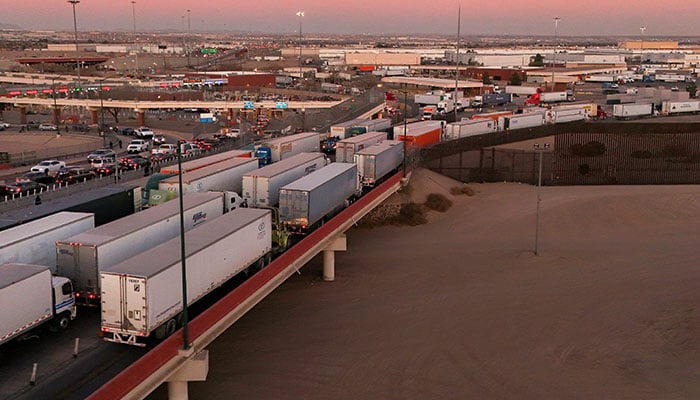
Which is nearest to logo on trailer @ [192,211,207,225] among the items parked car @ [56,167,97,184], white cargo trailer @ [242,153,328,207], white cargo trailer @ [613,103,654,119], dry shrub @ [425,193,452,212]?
white cargo trailer @ [242,153,328,207]

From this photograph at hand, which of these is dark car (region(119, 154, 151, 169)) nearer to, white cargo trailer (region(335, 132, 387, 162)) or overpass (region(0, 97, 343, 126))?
white cargo trailer (region(335, 132, 387, 162))

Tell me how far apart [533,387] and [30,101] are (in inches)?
2721

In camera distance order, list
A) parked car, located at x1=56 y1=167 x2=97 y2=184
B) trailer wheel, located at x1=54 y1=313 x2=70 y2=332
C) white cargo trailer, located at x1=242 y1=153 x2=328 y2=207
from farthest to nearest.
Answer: parked car, located at x1=56 y1=167 x2=97 y2=184 → white cargo trailer, located at x1=242 y1=153 x2=328 y2=207 → trailer wheel, located at x1=54 y1=313 x2=70 y2=332

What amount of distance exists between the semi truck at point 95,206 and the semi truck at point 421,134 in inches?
856

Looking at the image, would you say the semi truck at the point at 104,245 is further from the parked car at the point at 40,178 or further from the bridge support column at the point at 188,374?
the parked car at the point at 40,178

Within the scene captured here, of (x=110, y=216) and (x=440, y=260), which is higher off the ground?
(x=110, y=216)

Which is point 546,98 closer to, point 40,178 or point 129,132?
point 129,132

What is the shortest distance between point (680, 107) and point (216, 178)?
2873 inches

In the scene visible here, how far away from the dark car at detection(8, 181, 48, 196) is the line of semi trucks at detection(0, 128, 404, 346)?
32.4 ft

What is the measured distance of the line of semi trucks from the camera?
14.7 metres

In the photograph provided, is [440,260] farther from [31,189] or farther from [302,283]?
[31,189]

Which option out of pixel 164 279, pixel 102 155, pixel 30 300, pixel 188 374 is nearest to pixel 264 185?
pixel 164 279

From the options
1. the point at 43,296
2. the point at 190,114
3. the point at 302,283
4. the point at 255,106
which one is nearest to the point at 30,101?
the point at 190,114

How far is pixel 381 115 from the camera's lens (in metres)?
70.6
